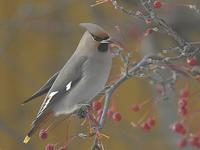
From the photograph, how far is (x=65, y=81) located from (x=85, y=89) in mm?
96

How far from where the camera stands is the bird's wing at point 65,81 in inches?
112

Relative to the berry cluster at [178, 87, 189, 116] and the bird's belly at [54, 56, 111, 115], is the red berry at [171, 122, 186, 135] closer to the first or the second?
the berry cluster at [178, 87, 189, 116]

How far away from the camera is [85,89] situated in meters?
2.91

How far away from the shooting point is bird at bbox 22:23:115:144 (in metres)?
2.87

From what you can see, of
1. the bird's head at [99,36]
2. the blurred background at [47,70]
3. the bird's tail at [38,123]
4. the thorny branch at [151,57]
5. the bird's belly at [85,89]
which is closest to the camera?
the thorny branch at [151,57]

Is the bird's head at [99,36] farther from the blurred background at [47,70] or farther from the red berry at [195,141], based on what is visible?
the blurred background at [47,70]

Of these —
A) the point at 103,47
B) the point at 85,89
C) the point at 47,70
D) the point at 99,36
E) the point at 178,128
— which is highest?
the point at 99,36

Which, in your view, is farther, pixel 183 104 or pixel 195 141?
pixel 195 141

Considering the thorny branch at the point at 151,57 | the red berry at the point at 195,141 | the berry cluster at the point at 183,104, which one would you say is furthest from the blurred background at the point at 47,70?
the thorny branch at the point at 151,57

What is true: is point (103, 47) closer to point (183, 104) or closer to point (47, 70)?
point (183, 104)

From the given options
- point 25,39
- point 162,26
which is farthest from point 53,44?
point 162,26

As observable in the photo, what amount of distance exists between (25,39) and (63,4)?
1.01 metres

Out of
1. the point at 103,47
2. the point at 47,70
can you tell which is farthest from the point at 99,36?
the point at 47,70

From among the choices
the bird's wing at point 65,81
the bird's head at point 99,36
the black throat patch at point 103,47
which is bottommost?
the bird's wing at point 65,81
